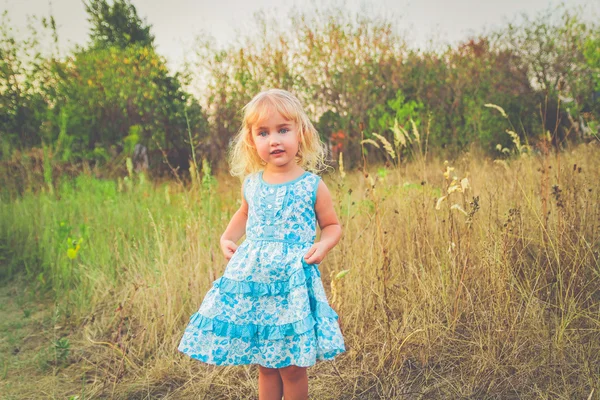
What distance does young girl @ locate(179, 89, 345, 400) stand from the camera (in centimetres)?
170

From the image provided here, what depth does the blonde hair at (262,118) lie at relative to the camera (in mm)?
1780

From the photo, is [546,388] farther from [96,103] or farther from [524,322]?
[96,103]

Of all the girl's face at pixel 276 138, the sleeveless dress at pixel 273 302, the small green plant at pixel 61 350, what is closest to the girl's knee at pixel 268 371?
the sleeveless dress at pixel 273 302

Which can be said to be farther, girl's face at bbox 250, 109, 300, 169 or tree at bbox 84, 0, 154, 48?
tree at bbox 84, 0, 154, 48

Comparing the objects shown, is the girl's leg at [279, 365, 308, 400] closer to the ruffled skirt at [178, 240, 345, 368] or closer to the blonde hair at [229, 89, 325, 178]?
the ruffled skirt at [178, 240, 345, 368]

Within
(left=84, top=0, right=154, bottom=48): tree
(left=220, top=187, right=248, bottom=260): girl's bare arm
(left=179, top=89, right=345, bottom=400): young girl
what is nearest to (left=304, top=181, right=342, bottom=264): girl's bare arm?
(left=179, top=89, right=345, bottom=400): young girl

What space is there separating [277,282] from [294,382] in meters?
0.38

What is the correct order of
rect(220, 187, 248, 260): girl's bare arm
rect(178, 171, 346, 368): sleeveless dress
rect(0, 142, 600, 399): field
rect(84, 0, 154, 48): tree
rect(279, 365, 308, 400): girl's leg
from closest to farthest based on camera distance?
rect(178, 171, 346, 368): sleeveless dress, rect(279, 365, 308, 400): girl's leg, rect(220, 187, 248, 260): girl's bare arm, rect(0, 142, 600, 399): field, rect(84, 0, 154, 48): tree

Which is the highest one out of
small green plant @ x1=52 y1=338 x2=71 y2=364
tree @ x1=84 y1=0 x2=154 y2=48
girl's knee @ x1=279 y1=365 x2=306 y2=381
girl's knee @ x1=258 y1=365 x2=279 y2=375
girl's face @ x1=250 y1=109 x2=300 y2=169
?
tree @ x1=84 y1=0 x2=154 y2=48

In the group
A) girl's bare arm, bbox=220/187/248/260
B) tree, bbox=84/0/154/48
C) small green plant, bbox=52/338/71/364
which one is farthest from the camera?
tree, bbox=84/0/154/48

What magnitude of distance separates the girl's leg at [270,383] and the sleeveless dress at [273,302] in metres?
0.14

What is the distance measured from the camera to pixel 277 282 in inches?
69.0

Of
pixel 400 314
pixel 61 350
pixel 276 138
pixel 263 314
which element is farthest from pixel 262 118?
pixel 61 350

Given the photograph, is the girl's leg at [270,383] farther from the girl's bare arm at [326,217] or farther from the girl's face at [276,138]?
the girl's face at [276,138]
